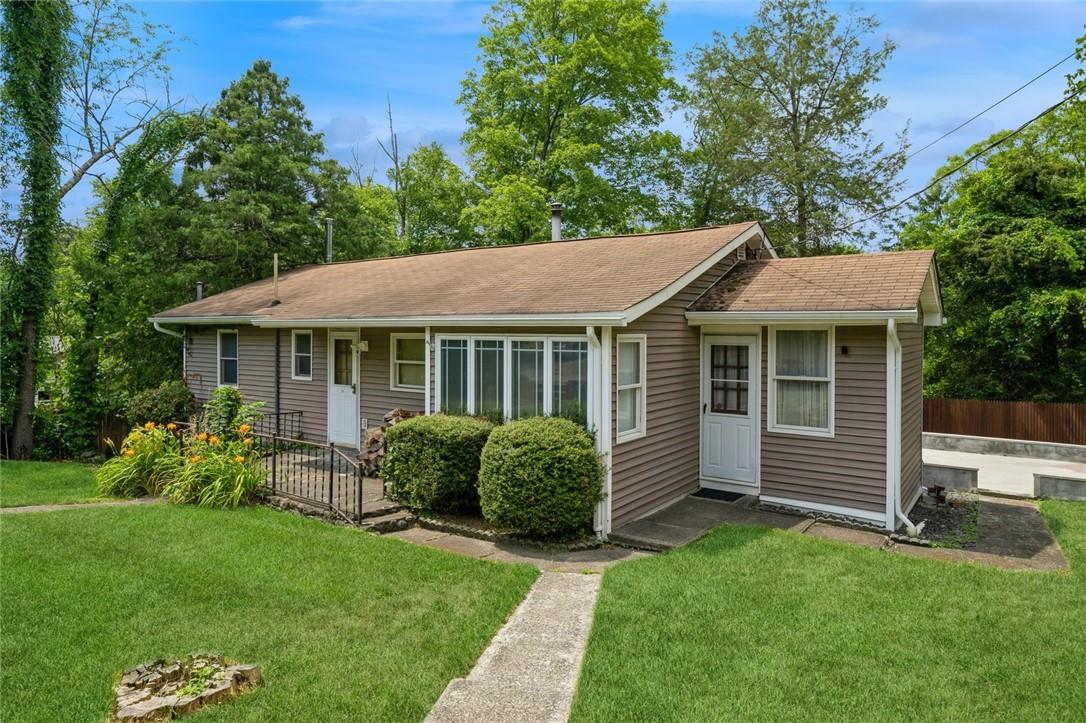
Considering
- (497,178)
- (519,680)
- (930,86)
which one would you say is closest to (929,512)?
(519,680)

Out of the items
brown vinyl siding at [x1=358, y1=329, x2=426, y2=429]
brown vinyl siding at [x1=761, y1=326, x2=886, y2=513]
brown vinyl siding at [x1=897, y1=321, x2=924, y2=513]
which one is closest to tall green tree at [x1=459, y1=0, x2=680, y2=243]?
brown vinyl siding at [x1=358, y1=329, x2=426, y2=429]

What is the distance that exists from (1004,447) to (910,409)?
24.7 feet

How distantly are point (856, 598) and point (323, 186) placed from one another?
19.7 metres

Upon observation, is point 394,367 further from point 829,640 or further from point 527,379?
point 829,640

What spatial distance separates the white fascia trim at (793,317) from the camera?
7.84 meters

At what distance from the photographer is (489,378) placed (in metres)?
8.85

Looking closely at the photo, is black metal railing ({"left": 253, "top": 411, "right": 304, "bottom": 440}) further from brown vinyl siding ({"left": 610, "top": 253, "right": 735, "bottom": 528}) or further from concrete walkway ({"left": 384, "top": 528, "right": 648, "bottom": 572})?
brown vinyl siding ({"left": 610, "top": 253, "right": 735, "bottom": 528})

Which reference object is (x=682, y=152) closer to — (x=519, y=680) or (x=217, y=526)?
(x=217, y=526)

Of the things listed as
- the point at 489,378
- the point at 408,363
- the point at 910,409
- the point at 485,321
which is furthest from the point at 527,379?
the point at 910,409

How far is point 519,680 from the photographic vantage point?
454 cm

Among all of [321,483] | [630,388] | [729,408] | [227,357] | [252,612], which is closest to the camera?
[252,612]

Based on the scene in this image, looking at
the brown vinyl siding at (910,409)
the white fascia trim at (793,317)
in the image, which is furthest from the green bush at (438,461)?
the brown vinyl siding at (910,409)

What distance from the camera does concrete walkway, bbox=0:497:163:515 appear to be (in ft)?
29.4

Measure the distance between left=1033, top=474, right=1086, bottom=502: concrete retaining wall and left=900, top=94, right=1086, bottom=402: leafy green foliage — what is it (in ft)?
25.1
